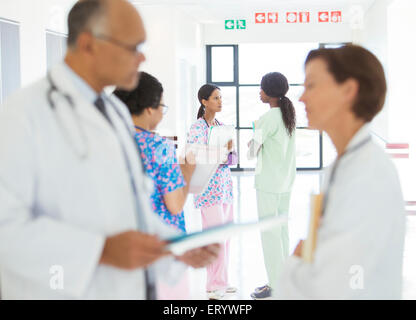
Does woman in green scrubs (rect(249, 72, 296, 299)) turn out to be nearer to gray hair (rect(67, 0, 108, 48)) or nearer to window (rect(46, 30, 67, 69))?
window (rect(46, 30, 67, 69))

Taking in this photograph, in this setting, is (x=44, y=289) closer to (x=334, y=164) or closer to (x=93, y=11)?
(x=93, y=11)

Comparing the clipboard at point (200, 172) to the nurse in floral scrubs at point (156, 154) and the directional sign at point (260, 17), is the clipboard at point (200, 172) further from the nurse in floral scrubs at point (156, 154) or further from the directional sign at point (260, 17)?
the directional sign at point (260, 17)

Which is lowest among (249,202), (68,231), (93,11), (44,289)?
(249,202)

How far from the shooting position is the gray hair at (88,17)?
50.4 inches

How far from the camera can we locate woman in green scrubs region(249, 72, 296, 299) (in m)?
4.17

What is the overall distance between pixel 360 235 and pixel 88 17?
34.1 inches

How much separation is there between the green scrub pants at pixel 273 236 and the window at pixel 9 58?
2411 millimetres

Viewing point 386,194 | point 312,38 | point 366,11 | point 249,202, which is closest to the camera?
point 386,194

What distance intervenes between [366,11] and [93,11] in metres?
10.8

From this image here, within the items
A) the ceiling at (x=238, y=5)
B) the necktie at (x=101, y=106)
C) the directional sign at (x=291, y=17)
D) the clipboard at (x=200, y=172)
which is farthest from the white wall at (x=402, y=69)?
the necktie at (x=101, y=106)

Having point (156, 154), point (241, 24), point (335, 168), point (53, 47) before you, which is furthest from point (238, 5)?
point (335, 168)

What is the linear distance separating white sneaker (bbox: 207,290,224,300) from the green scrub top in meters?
0.88

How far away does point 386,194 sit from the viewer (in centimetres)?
136
